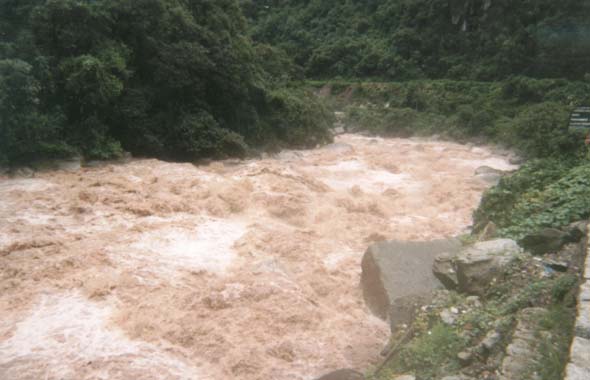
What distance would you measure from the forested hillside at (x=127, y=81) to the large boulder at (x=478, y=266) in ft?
36.1

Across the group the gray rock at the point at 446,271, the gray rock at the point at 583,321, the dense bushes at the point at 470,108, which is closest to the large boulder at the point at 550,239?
Answer: the gray rock at the point at 446,271

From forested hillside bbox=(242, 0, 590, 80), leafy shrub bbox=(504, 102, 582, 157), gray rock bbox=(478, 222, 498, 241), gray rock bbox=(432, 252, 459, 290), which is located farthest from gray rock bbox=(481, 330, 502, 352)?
forested hillside bbox=(242, 0, 590, 80)

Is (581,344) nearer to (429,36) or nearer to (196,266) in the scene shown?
(196,266)

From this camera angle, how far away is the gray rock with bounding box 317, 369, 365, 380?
5621mm

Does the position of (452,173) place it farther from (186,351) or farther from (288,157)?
(186,351)

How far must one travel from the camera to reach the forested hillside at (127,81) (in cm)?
1367

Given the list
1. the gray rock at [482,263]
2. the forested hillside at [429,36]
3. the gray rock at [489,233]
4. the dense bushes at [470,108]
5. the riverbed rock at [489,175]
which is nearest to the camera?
the gray rock at [482,263]

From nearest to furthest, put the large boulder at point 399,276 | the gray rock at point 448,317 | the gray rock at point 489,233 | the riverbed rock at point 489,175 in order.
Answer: the gray rock at point 448,317
the large boulder at point 399,276
the gray rock at point 489,233
the riverbed rock at point 489,175

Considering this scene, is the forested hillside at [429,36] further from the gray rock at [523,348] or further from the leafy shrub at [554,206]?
the gray rock at [523,348]

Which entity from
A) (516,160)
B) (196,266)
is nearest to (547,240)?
(196,266)

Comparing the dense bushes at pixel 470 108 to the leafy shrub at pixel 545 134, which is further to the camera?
the dense bushes at pixel 470 108

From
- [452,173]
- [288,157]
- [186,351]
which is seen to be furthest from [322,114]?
[186,351]

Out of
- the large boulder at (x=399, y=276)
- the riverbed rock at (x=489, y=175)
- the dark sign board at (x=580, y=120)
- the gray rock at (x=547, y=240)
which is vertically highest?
the dark sign board at (x=580, y=120)

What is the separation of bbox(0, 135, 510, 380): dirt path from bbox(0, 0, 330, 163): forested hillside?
148 cm
